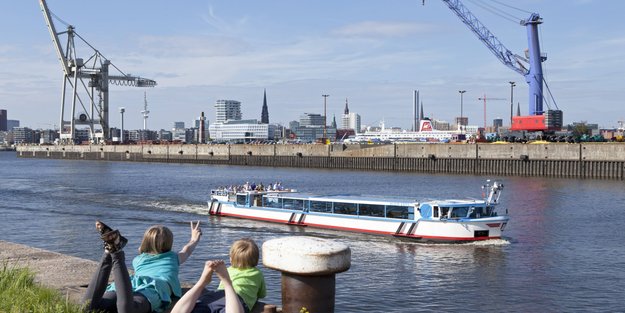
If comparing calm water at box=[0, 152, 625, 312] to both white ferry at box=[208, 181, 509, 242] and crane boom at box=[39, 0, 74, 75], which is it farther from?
crane boom at box=[39, 0, 74, 75]

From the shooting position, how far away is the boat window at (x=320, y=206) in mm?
43381

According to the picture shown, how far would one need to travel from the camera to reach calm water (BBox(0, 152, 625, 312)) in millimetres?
24812

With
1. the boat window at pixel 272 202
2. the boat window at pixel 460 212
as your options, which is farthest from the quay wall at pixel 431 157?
the boat window at pixel 460 212

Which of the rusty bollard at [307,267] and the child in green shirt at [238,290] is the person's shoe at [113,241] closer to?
the child in green shirt at [238,290]

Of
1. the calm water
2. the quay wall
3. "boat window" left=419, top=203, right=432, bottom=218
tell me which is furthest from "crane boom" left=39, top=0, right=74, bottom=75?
"boat window" left=419, top=203, right=432, bottom=218

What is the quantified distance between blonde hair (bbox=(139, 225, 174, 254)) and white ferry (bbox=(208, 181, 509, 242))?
1097 inches

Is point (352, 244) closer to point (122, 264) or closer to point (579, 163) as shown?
point (122, 264)

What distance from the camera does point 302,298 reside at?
9.83 m

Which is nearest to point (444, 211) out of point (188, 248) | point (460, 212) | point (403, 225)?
point (460, 212)

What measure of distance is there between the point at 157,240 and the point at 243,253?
4.72 ft

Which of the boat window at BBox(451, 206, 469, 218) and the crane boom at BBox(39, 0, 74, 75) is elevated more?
the crane boom at BBox(39, 0, 74, 75)

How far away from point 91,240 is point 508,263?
2146 centimetres

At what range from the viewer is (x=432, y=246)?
118 ft

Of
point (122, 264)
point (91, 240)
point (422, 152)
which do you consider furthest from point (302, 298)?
point (422, 152)
